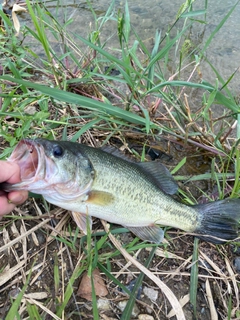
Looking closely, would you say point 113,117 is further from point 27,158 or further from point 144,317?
point 144,317

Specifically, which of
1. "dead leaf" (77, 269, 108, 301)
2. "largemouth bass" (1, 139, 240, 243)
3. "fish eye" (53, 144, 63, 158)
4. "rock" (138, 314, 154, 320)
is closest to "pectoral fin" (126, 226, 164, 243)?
"largemouth bass" (1, 139, 240, 243)

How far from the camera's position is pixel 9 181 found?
222 centimetres

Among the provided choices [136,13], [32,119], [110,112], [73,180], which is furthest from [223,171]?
[136,13]

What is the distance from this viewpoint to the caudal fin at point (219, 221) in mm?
2793

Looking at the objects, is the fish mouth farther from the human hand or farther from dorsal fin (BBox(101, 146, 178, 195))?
dorsal fin (BBox(101, 146, 178, 195))

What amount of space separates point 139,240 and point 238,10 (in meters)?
4.28

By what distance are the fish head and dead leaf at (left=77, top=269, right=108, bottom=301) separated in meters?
0.68

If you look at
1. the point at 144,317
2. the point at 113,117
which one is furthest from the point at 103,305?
the point at 113,117

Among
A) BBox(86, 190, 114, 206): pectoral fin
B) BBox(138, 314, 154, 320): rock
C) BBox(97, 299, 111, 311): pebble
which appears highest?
BBox(86, 190, 114, 206): pectoral fin

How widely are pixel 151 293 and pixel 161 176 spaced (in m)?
1.03

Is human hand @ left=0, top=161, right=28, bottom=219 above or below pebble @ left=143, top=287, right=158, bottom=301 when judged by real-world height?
above

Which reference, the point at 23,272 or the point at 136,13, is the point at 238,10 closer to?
the point at 136,13

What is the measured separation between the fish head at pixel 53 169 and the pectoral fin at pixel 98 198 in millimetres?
61

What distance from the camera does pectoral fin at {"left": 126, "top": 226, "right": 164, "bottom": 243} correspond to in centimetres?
279
